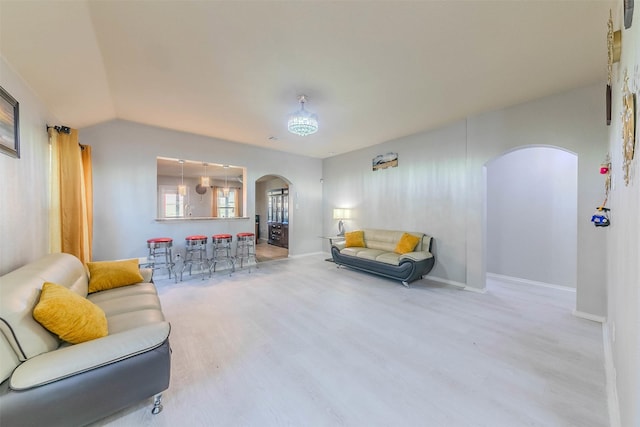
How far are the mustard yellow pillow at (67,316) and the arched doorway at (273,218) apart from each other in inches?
199

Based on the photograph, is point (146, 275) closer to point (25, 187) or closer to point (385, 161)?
point (25, 187)

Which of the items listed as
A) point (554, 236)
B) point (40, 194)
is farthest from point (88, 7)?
point (554, 236)

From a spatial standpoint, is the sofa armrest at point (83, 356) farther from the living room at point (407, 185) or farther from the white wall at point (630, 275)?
the white wall at point (630, 275)

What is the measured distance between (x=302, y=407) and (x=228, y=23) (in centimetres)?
304

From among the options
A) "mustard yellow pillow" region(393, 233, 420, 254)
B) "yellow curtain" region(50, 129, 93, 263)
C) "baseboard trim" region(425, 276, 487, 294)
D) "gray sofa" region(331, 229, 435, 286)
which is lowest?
"baseboard trim" region(425, 276, 487, 294)

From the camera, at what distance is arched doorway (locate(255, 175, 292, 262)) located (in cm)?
772

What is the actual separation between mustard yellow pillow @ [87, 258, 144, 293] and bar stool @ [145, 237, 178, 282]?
1.59 metres

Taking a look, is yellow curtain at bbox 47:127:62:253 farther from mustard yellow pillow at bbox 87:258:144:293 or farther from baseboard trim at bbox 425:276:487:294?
baseboard trim at bbox 425:276:487:294

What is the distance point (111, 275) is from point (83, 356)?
1.66 metres

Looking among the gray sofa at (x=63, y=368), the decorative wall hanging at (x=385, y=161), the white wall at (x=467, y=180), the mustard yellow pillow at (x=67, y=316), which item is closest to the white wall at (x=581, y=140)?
the white wall at (x=467, y=180)

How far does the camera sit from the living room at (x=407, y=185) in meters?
2.06

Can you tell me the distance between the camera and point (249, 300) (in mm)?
3602

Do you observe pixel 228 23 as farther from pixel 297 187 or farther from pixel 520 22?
pixel 297 187

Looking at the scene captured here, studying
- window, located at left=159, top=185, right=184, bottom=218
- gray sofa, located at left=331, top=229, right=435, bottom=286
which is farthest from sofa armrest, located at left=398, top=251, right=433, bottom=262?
window, located at left=159, top=185, right=184, bottom=218
